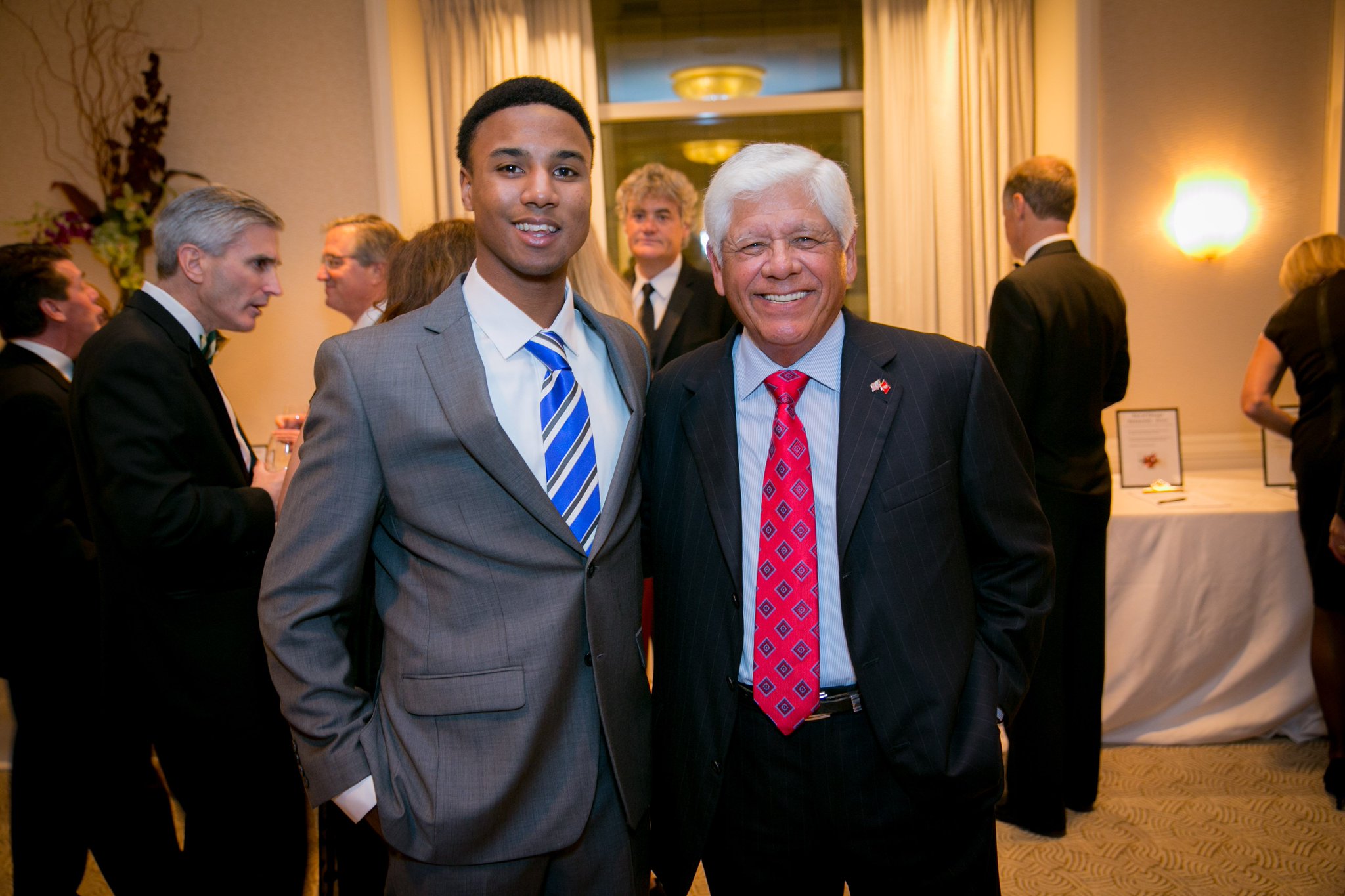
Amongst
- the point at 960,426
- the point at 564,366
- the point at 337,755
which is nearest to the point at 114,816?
the point at 337,755

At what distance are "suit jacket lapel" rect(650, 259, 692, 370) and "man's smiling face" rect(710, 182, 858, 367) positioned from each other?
1837 mm

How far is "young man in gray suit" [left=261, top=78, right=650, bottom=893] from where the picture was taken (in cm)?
121

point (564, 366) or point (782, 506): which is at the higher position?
point (564, 366)

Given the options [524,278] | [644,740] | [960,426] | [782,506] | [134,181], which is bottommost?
[644,740]

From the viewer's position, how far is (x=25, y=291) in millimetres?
2465

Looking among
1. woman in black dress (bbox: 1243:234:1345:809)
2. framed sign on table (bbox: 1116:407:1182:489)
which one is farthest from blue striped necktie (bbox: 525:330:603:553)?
framed sign on table (bbox: 1116:407:1182:489)

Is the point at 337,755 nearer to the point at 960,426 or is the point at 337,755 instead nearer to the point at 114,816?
the point at 960,426

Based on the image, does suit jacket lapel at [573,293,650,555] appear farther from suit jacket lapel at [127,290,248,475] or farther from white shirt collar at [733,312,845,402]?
suit jacket lapel at [127,290,248,475]

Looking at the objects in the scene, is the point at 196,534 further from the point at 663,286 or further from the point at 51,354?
the point at 663,286

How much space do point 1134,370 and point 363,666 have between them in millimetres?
3636

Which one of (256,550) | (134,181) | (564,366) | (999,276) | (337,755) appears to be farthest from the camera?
(999,276)

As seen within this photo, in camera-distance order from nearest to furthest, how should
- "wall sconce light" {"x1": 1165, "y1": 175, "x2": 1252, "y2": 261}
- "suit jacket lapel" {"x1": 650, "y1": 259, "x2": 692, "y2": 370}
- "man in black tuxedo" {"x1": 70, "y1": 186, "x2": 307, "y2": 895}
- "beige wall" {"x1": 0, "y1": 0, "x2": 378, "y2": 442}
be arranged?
1. "man in black tuxedo" {"x1": 70, "y1": 186, "x2": 307, "y2": 895}
2. "suit jacket lapel" {"x1": 650, "y1": 259, "x2": 692, "y2": 370}
3. "wall sconce light" {"x1": 1165, "y1": 175, "x2": 1252, "y2": 261}
4. "beige wall" {"x1": 0, "y1": 0, "x2": 378, "y2": 442}

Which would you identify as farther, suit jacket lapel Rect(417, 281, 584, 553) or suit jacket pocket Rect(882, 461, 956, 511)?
suit jacket pocket Rect(882, 461, 956, 511)

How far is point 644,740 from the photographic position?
1419 millimetres
